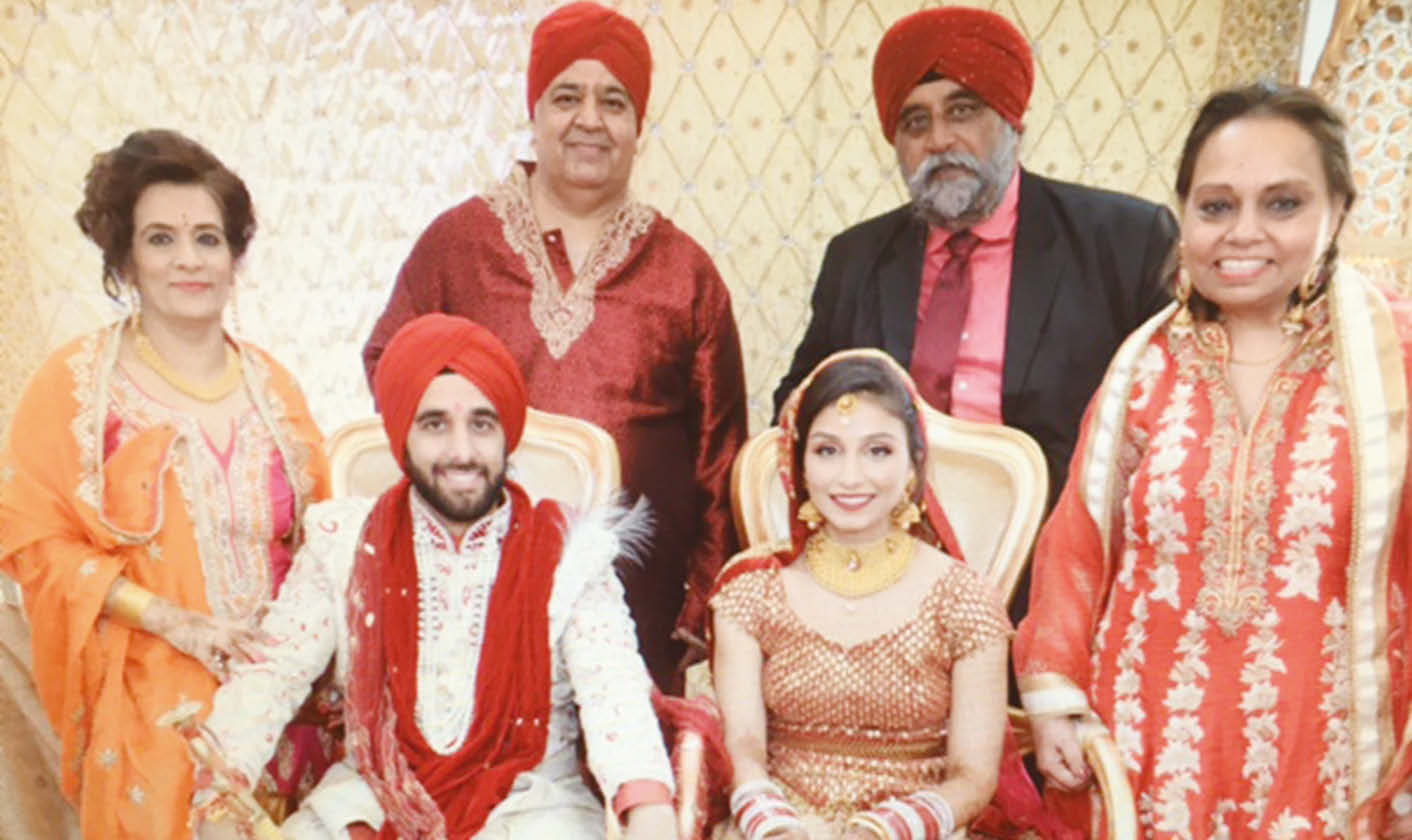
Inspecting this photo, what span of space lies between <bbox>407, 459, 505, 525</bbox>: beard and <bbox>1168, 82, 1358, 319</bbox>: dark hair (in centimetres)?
118

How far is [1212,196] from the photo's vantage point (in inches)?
66.3

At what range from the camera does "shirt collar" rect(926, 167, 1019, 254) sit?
2.51m

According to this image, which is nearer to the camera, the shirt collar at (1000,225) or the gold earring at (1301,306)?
the gold earring at (1301,306)

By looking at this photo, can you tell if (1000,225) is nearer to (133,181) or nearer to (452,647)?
(452,647)

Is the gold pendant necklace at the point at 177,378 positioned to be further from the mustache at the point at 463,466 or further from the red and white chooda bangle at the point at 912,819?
the red and white chooda bangle at the point at 912,819

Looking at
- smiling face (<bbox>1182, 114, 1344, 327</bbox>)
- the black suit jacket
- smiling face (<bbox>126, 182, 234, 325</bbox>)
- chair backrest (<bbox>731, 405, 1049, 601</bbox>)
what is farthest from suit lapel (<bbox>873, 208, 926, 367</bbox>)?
smiling face (<bbox>126, 182, 234, 325</bbox>)

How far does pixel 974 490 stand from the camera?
2.25m

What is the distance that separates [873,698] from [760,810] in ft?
0.89

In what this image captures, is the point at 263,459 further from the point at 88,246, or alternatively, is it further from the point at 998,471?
the point at 88,246

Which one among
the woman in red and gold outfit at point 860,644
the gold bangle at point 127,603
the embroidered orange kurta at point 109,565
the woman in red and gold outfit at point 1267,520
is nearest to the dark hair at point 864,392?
the woman in red and gold outfit at point 860,644

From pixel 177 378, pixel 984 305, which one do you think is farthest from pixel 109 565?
pixel 984 305

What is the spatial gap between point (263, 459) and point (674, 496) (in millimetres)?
931

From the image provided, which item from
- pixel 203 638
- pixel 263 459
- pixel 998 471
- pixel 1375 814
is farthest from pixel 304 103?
pixel 1375 814

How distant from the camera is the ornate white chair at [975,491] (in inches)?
85.5
